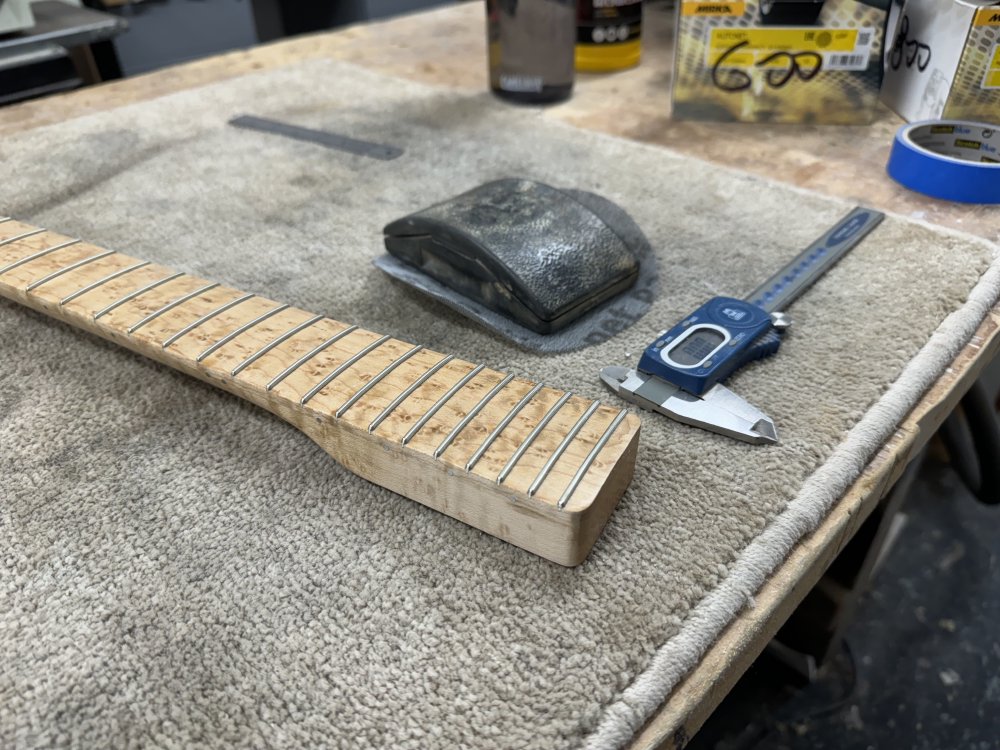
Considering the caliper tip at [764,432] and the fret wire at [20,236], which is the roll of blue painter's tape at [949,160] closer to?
the caliper tip at [764,432]

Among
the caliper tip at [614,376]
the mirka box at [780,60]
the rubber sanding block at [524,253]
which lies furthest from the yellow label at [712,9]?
the caliper tip at [614,376]

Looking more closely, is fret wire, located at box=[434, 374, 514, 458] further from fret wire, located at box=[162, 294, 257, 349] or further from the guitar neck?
fret wire, located at box=[162, 294, 257, 349]

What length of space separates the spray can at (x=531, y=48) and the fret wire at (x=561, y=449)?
57 centimetres

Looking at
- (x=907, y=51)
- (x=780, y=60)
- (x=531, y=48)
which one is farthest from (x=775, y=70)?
(x=531, y=48)

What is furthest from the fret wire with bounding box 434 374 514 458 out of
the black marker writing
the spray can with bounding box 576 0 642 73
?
the spray can with bounding box 576 0 642 73

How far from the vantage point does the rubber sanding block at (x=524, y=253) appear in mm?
467

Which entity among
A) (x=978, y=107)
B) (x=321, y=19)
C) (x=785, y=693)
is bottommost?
(x=785, y=693)

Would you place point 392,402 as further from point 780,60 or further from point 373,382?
point 780,60

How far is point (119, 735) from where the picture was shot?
0.28 metres

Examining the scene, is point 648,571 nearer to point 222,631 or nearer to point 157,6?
point 222,631

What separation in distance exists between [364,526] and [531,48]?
2.11ft

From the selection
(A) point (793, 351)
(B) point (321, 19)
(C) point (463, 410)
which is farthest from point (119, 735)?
(B) point (321, 19)

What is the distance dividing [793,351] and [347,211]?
15.1 inches

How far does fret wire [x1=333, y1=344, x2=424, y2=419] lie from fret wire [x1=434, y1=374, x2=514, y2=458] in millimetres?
56
